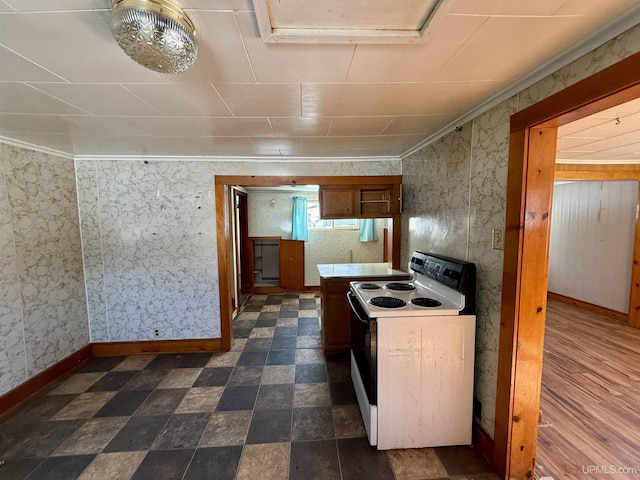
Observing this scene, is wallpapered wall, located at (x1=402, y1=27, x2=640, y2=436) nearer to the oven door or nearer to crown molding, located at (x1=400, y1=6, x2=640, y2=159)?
crown molding, located at (x1=400, y1=6, x2=640, y2=159)

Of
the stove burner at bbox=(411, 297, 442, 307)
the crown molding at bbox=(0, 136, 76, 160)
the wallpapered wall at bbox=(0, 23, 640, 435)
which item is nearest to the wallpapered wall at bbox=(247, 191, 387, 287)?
the wallpapered wall at bbox=(0, 23, 640, 435)

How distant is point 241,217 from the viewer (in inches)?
204

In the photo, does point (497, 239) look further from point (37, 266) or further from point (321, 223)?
point (321, 223)

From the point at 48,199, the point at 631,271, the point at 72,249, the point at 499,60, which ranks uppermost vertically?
the point at 499,60

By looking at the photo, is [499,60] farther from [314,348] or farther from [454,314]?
[314,348]

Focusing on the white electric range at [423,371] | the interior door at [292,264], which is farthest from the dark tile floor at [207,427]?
the interior door at [292,264]

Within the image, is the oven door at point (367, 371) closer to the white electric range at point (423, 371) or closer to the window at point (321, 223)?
the white electric range at point (423, 371)

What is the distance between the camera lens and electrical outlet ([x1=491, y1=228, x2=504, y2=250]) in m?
1.47

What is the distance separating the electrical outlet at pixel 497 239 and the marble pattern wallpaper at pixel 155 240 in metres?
1.64

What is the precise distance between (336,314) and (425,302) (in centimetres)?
124

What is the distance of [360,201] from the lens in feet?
9.57

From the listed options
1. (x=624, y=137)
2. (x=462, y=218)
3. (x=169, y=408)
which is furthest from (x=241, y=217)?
(x=624, y=137)

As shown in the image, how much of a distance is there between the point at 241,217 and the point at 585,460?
513cm

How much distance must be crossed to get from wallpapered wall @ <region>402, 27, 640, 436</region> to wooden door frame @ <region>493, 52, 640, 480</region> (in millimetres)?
73
